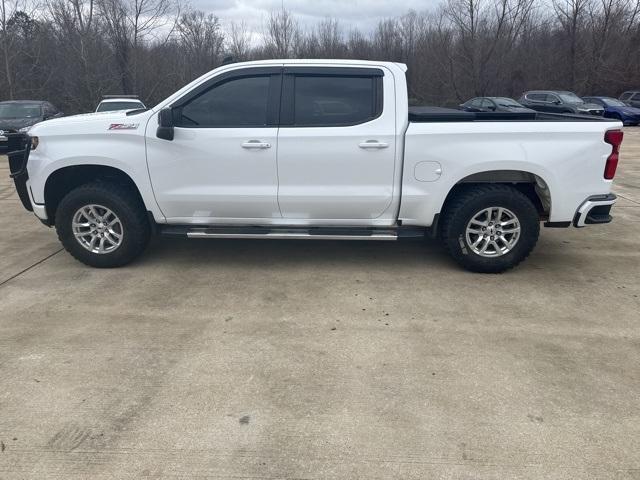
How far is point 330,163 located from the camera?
4.89m

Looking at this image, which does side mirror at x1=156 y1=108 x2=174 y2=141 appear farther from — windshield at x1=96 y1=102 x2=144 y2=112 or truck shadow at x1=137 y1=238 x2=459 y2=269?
windshield at x1=96 y1=102 x2=144 y2=112

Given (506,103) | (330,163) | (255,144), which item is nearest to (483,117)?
(330,163)

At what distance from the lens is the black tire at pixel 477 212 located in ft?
16.3

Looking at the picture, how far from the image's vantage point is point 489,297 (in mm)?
4617

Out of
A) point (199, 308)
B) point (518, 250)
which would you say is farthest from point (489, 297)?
point (199, 308)

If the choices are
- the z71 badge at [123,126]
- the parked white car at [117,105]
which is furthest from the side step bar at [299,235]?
the parked white car at [117,105]

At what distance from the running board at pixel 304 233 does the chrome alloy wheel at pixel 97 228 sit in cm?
63

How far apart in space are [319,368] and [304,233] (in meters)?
1.87

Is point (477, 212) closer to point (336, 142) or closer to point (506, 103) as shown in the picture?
point (336, 142)

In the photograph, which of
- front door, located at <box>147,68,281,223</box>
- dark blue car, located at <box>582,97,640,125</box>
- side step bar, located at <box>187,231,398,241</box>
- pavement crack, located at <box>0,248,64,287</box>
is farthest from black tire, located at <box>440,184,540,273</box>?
dark blue car, located at <box>582,97,640,125</box>

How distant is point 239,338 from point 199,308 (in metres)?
0.70

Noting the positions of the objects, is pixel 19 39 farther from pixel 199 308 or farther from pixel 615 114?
pixel 615 114

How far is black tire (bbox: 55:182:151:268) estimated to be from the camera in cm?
514

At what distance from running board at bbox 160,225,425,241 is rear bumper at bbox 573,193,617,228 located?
1.49m
